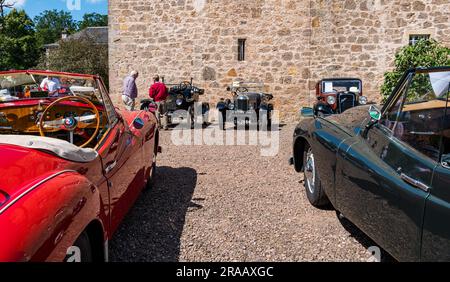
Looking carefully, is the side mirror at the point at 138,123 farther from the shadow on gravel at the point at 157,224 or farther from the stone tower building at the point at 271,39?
the stone tower building at the point at 271,39

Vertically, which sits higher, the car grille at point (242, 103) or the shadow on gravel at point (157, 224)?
the car grille at point (242, 103)

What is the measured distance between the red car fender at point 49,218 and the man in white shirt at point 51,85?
2189 mm

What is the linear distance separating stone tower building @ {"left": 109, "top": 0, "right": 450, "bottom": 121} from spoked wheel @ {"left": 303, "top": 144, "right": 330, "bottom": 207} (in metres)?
9.10

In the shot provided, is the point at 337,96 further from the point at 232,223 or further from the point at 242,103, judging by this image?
the point at 232,223

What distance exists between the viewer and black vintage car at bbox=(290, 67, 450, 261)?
7.23 ft

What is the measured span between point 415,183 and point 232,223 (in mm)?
2078

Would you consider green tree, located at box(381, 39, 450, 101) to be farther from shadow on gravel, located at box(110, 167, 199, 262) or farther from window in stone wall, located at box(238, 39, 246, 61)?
shadow on gravel, located at box(110, 167, 199, 262)

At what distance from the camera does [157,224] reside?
403 cm

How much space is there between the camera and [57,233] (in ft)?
6.34

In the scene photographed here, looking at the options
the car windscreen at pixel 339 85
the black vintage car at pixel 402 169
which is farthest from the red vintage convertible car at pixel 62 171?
the car windscreen at pixel 339 85

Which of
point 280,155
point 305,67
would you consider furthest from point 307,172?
point 305,67

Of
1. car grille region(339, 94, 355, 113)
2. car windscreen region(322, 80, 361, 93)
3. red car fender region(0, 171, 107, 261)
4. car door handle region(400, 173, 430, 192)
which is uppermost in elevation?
car windscreen region(322, 80, 361, 93)

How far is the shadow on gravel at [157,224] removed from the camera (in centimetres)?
341

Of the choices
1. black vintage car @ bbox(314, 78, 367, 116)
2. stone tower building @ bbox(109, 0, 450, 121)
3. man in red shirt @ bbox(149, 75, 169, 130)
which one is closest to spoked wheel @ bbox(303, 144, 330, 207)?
black vintage car @ bbox(314, 78, 367, 116)
